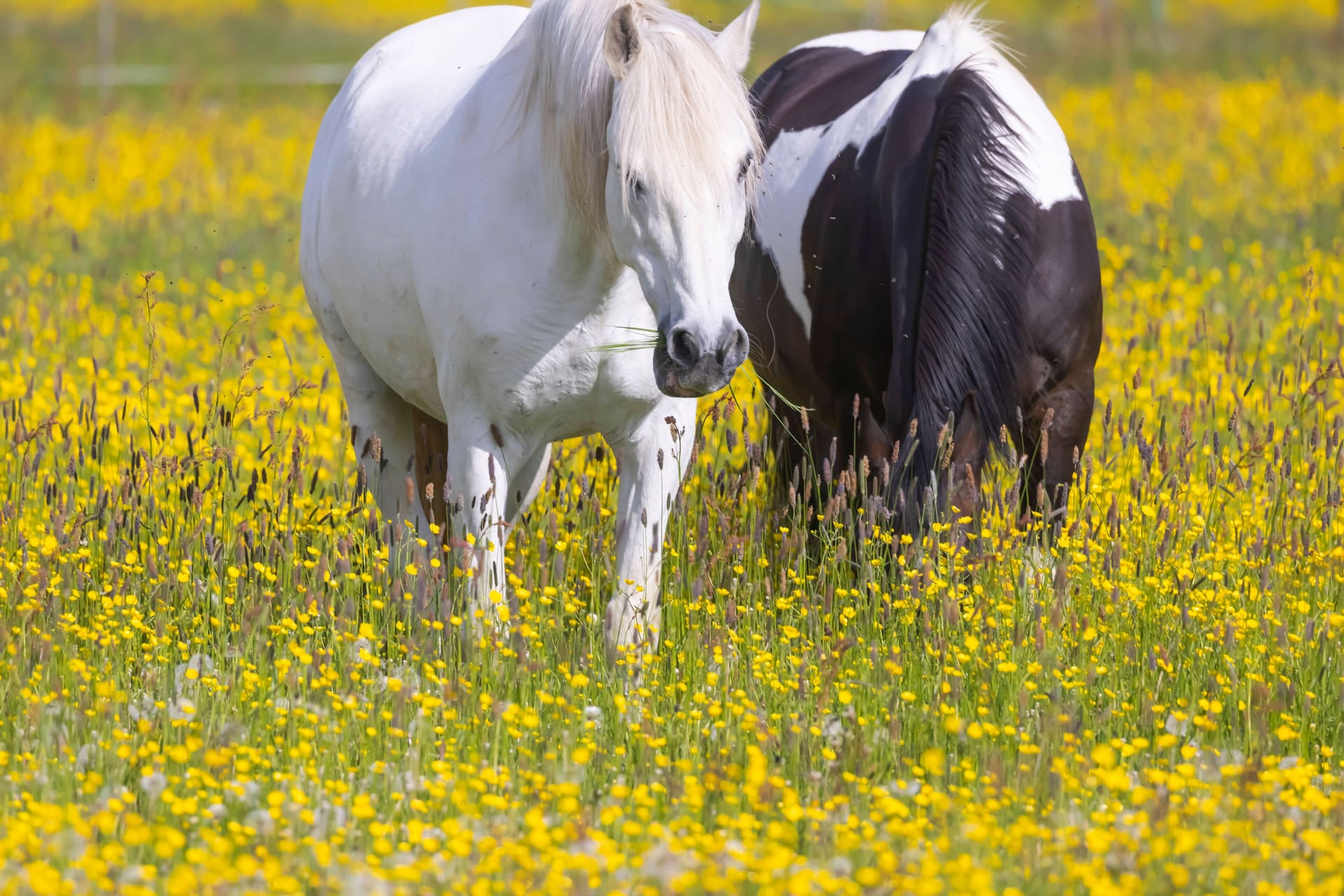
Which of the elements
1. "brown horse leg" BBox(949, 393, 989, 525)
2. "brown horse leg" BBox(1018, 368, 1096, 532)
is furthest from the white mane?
"brown horse leg" BBox(1018, 368, 1096, 532)

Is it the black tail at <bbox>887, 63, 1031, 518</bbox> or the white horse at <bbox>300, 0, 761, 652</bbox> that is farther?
the black tail at <bbox>887, 63, 1031, 518</bbox>

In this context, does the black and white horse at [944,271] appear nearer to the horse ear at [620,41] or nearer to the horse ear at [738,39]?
the horse ear at [738,39]

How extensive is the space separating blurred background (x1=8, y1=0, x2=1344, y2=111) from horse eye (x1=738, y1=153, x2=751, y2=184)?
13283mm

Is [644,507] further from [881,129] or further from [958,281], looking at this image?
[881,129]

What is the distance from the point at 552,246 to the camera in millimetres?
3727

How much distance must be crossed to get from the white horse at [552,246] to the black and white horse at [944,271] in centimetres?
49

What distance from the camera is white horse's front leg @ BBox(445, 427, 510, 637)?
12.6ft

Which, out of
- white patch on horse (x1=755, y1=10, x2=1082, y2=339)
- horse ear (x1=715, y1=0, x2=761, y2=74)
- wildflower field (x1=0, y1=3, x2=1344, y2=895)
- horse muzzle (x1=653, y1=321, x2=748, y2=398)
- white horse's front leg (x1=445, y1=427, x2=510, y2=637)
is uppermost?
horse ear (x1=715, y1=0, x2=761, y2=74)

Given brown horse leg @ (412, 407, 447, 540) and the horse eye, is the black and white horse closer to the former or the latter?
the horse eye

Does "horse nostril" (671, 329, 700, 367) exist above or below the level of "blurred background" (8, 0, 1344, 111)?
below

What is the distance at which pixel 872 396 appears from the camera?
16.0 ft

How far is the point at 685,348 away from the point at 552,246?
25.6 inches

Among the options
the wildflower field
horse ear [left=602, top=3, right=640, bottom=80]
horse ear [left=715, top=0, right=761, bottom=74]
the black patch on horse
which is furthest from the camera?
the black patch on horse

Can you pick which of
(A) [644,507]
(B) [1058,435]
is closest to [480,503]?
(A) [644,507]
